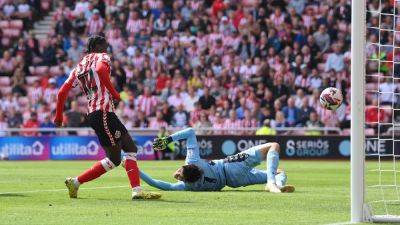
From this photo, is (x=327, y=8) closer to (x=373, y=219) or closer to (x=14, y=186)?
(x=14, y=186)

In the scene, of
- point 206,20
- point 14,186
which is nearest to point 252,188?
point 14,186

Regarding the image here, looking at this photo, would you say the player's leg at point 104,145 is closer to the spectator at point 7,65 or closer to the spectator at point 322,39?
the spectator at point 322,39

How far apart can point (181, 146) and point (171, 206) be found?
19166mm

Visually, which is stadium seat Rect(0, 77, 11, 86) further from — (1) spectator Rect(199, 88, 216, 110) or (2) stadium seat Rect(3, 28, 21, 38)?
(1) spectator Rect(199, 88, 216, 110)

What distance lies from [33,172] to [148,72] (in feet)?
40.6

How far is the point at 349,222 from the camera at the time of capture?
421 inches

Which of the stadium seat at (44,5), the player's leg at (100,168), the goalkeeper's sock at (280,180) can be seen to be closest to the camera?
the player's leg at (100,168)

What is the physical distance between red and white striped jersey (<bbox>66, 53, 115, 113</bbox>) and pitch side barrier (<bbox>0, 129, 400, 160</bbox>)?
1678cm

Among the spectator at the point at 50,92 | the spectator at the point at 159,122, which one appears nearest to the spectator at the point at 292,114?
the spectator at the point at 159,122

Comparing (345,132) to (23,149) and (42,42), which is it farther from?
(42,42)

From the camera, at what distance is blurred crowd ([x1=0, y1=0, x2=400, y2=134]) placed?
107 feet

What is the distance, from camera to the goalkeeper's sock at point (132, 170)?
13.8 meters

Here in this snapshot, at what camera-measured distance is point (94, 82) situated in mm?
13930

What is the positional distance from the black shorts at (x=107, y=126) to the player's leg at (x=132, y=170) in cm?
12
